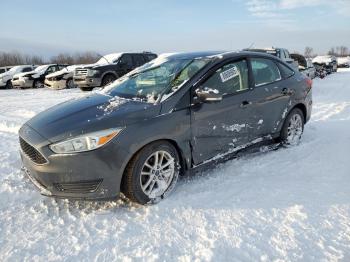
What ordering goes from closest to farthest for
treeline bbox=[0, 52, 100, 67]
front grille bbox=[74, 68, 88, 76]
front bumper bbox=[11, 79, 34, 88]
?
front grille bbox=[74, 68, 88, 76]
front bumper bbox=[11, 79, 34, 88]
treeline bbox=[0, 52, 100, 67]

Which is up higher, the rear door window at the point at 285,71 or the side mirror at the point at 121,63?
the side mirror at the point at 121,63

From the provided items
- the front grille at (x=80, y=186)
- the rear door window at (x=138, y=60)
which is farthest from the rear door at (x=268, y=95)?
the rear door window at (x=138, y=60)

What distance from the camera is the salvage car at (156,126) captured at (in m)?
3.25

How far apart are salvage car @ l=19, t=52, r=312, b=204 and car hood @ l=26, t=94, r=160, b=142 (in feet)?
0.03

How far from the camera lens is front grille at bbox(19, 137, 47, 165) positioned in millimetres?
3289

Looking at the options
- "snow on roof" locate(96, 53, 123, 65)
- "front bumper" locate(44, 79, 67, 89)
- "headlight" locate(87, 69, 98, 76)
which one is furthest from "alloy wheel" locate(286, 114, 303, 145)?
"front bumper" locate(44, 79, 67, 89)

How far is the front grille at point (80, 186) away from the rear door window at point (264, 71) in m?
2.60

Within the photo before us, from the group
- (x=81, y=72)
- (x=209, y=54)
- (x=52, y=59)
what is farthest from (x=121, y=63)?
(x=52, y=59)

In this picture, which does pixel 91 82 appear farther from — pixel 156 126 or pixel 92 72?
pixel 156 126

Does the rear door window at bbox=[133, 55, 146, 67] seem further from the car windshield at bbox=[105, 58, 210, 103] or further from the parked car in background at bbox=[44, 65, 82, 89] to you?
the car windshield at bbox=[105, 58, 210, 103]

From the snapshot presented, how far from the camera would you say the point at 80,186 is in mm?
3271

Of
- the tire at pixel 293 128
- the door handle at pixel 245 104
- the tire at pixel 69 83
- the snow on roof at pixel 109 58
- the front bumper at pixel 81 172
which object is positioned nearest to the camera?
the front bumper at pixel 81 172

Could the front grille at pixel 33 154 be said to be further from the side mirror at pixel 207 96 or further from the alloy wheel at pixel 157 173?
the side mirror at pixel 207 96

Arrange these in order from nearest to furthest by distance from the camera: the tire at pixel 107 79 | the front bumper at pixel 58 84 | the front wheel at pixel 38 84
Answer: the tire at pixel 107 79 → the front bumper at pixel 58 84 → the front wheel at pixel 38 84
